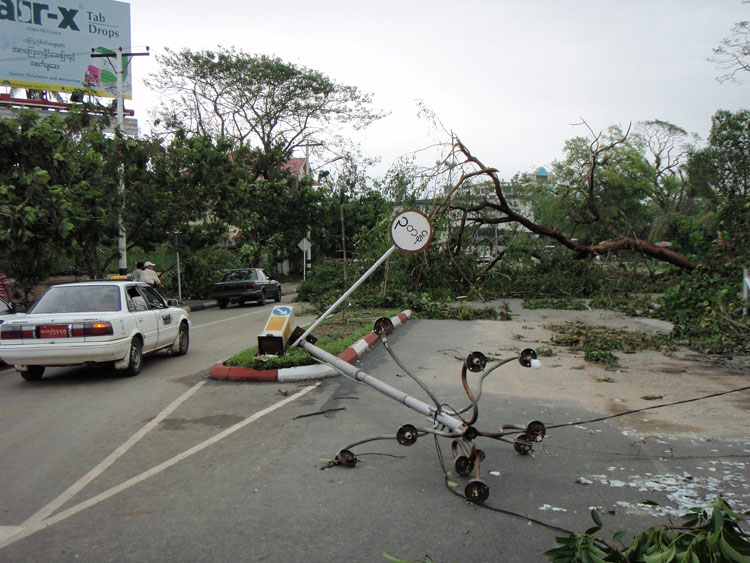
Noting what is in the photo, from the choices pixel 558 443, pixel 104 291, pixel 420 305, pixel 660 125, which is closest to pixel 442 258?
pixel 420 305

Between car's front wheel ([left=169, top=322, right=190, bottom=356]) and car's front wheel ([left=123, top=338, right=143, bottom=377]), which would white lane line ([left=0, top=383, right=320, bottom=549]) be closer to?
car's front wheel ([left=123, top=338, right=143, bottom=377])

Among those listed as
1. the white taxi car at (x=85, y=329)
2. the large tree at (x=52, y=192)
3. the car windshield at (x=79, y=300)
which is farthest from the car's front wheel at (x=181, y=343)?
the large tree at (x=52, y=192)

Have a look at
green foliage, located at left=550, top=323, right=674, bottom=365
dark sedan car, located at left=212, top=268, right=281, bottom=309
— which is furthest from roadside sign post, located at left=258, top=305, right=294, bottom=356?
Answer: dark sedan car, located at left=212, top=268, right=281, bottom=309

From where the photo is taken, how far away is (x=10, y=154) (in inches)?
582

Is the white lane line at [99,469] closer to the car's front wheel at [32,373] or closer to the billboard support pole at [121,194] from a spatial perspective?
the car's front wheel at [32,373]

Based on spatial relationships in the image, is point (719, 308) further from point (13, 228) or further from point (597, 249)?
point (13, 228)

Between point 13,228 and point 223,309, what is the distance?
31.9 feet

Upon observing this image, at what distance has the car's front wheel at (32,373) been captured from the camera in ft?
27.8

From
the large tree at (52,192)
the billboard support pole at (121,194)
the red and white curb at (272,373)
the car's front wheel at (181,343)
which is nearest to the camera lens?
the red and white curb at (272,373)

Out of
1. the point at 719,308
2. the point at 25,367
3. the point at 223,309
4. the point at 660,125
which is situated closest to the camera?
the point at 25,367

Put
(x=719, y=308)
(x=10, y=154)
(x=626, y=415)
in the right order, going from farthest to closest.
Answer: (x=10, y=154) → (x=719, y=308) → (x=626, y=415)

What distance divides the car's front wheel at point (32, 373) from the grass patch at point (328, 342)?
2.75 m

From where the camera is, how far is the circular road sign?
5.29 m

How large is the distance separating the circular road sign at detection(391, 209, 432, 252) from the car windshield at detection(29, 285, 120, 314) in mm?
5255
